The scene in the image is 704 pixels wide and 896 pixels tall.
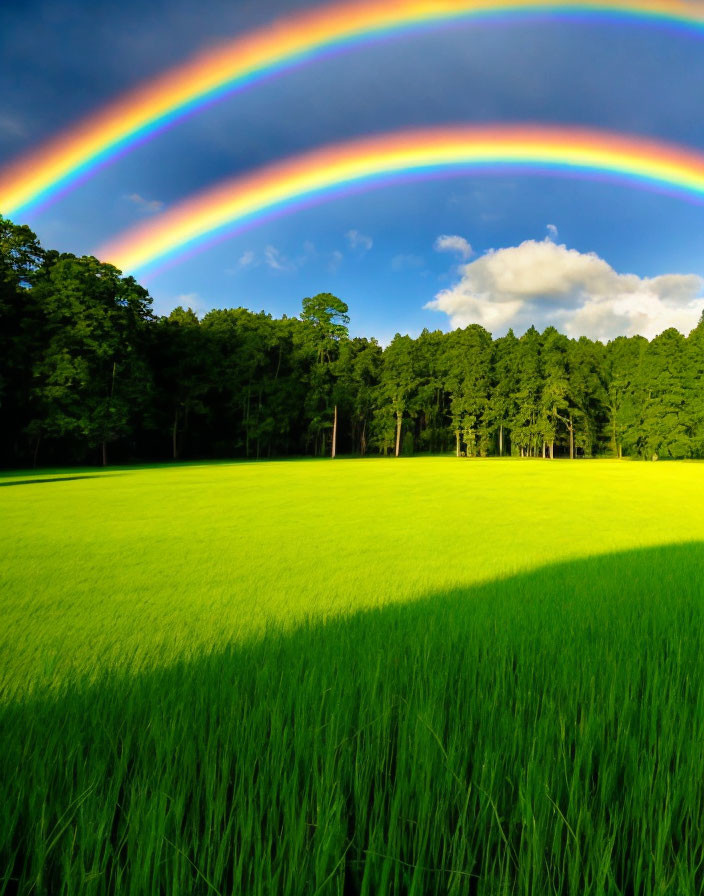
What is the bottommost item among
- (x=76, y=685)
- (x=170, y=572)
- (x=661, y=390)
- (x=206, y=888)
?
(x=170, y=572)

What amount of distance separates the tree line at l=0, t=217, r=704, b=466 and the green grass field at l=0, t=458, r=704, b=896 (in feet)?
96.9

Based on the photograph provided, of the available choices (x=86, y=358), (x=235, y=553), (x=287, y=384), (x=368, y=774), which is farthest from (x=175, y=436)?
(x=368, y=774)

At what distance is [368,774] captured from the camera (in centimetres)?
147

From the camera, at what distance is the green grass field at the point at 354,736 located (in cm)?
114

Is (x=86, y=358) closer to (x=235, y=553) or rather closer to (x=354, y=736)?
(x=235, y=553)

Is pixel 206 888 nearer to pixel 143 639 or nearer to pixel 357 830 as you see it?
pixel 357 830


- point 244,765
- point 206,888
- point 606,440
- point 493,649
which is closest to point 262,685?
point 244,765

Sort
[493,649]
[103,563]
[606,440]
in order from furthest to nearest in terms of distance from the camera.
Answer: [606,440]
[103,563]
[493,649]

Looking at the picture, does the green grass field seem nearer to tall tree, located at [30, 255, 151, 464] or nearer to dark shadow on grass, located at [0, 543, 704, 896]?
dark shadow on grass, located at [0, 543, 704, 896]

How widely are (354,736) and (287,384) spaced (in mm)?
47966

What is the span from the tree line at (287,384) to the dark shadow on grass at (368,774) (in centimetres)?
3108

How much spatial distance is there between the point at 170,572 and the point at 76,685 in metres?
3.73

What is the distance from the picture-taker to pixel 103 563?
6371 millimetres

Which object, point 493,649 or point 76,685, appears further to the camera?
point 493,649
